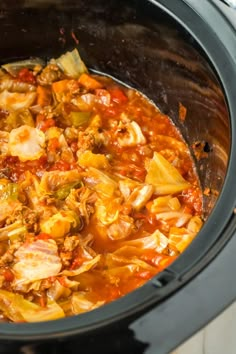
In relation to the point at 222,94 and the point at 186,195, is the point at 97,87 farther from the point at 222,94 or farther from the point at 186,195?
the point at 222,94

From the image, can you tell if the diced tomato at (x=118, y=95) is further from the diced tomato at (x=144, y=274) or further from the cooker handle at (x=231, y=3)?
the diced tomato at (x=144, y=274)

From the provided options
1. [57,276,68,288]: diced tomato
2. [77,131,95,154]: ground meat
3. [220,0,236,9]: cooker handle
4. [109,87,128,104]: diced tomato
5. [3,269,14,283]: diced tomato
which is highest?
[220,0,236,9]: cooker handle

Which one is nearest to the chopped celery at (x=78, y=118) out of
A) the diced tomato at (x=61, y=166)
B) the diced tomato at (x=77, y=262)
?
the diced tomato at (x=61, y=166)

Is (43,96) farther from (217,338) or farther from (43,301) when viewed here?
(217,338)

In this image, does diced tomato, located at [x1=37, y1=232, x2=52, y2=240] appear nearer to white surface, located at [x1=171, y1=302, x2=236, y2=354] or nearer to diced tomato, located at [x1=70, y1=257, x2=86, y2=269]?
diced tomato, located at [x1=70, y1=257, x2=86, y2=269]

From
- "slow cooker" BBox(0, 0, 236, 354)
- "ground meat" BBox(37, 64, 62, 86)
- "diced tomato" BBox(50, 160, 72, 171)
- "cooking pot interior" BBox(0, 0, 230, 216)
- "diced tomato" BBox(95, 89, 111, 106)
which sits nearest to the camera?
"slow cooker" BBox(0, 0, 236, 354)

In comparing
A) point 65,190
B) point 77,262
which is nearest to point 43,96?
point 65,190

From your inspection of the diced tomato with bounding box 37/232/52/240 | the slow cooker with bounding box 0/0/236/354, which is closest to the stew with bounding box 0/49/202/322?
the diced tomato with bounding box 37/232/52/240
